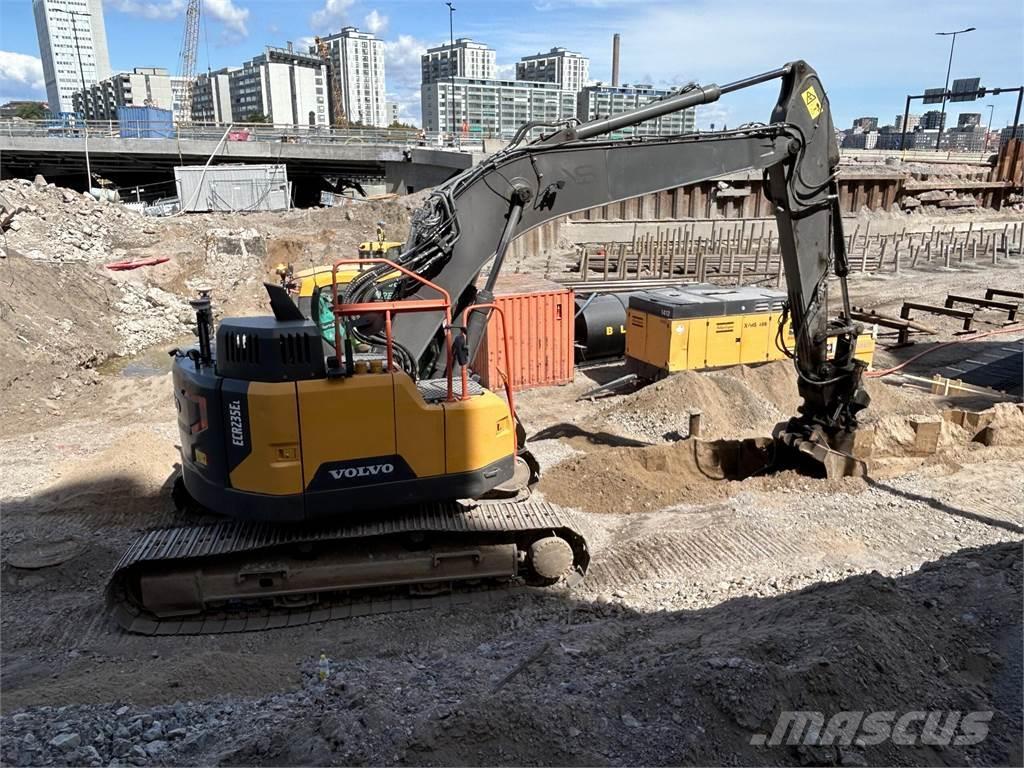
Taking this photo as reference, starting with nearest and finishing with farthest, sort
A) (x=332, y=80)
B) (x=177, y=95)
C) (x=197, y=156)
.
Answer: (x=197, y=156) → (x=177, y=95) → (x=332, y=80)

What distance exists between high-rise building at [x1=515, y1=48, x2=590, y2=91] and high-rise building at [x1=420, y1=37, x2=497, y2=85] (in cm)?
633

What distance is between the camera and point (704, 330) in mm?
13125

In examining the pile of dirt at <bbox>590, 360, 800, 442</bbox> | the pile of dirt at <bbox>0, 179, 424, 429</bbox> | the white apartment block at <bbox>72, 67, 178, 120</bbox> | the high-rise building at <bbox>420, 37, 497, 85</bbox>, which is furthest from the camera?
the high-rise building at <bbox>420, 37, 497, 85</bbox>

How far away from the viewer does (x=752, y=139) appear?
7.82 m

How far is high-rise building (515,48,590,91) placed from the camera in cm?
12975

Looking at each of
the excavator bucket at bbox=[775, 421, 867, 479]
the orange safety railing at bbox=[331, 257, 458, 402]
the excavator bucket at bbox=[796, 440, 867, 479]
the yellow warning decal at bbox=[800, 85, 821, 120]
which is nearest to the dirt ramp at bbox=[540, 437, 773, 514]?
the excavator bucket at bbox=[775, 421, 867, 479]

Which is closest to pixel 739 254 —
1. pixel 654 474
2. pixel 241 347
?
pixel 654 474

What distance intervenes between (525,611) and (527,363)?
7.96 meters

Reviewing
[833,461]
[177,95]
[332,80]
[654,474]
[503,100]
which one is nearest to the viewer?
[833,461]

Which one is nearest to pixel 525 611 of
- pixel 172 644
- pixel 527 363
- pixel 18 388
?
pixel 172 644

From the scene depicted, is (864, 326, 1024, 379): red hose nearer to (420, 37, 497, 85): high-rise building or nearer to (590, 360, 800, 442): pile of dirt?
(590, 360, 800, 442): pile of dirt

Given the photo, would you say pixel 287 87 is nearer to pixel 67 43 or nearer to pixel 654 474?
pixel 67 43

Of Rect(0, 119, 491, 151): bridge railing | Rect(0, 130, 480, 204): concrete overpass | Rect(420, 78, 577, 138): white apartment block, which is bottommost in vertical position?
Rect(0, 130, 480, 204): concrete overpass

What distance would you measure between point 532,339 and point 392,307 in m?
8.22
